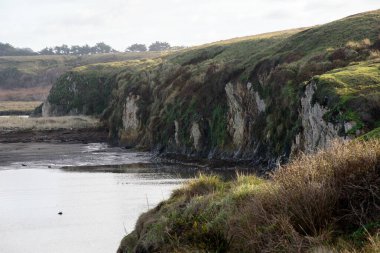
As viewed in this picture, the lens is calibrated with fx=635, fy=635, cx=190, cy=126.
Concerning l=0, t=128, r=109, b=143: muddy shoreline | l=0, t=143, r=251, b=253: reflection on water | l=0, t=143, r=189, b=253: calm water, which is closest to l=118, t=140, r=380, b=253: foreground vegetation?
l=0, t=143, r=189, b=253: calm water

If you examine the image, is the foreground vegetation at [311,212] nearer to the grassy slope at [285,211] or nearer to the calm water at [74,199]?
the grassy slope at [285,211]

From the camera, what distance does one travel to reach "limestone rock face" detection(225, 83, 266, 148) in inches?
2502

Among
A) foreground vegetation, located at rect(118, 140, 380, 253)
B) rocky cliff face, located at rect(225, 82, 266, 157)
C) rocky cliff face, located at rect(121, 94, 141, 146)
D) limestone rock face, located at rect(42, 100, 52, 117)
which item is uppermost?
foreground vegetation, located at rect(118, 140, 380, 253)

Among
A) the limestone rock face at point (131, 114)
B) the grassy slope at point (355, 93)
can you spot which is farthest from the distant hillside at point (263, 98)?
the limestone rock face at point (131, 114)

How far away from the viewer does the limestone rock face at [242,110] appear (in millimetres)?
63562

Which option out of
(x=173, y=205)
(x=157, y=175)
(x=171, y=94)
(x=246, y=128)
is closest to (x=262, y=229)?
(x=173, y=205)

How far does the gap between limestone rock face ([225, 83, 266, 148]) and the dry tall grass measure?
47.2 meters

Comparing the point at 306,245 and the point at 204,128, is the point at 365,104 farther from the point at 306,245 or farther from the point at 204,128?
the point at 204,128

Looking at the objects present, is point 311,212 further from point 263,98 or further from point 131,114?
point 131,114

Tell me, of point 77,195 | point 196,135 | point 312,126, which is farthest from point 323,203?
point 196,135

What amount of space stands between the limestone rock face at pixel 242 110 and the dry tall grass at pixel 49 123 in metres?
47.2

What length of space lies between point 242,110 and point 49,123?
59451mm

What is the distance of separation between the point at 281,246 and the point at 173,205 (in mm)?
9548

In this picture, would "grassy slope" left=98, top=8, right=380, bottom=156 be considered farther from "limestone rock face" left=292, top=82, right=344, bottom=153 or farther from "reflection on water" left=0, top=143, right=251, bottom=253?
"reflection on water" left=0, top=143, right=251, bottom=253
